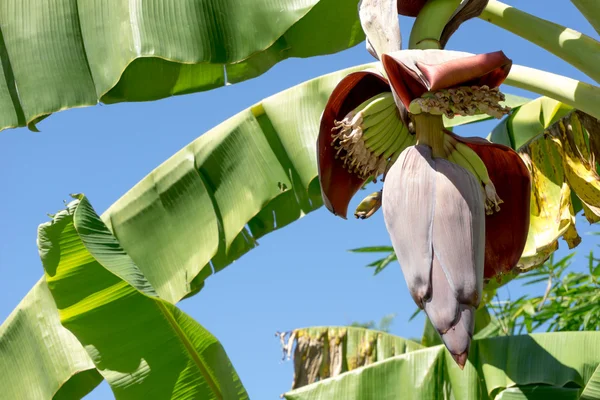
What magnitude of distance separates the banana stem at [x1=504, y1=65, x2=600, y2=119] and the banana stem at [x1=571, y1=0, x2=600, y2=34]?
0.41ft

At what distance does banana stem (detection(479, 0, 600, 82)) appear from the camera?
1.15m

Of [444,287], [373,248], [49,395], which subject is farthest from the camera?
[373,248]

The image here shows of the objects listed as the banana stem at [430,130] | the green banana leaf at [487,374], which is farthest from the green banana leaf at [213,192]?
the banana stem at [430,130]

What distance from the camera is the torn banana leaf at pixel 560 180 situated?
156 centimetres

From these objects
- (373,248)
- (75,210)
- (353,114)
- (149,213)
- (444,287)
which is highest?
(353,114)

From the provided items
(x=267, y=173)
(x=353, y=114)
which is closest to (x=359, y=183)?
(x=353, y=114)

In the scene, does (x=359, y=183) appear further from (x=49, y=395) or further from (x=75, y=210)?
(x=49, y=395)

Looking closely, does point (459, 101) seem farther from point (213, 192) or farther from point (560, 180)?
point (213, 192)

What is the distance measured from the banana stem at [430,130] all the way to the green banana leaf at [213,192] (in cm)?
116

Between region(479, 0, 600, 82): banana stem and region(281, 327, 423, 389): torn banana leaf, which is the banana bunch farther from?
region(281, 327, 423, 389): torn banana leaf

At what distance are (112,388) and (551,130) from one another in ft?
3.72

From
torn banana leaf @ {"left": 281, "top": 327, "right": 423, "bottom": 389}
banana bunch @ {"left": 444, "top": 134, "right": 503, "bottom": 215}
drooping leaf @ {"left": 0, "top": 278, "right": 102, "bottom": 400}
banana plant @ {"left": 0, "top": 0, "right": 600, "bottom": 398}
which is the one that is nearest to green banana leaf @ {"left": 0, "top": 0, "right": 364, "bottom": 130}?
banana plant @ {"left": 0, "top": 0, "right": 600, "bottom": 398}

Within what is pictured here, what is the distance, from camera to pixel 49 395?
187cm

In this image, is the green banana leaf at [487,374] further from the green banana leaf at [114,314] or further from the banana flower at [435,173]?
the banana flower at [435,173]
